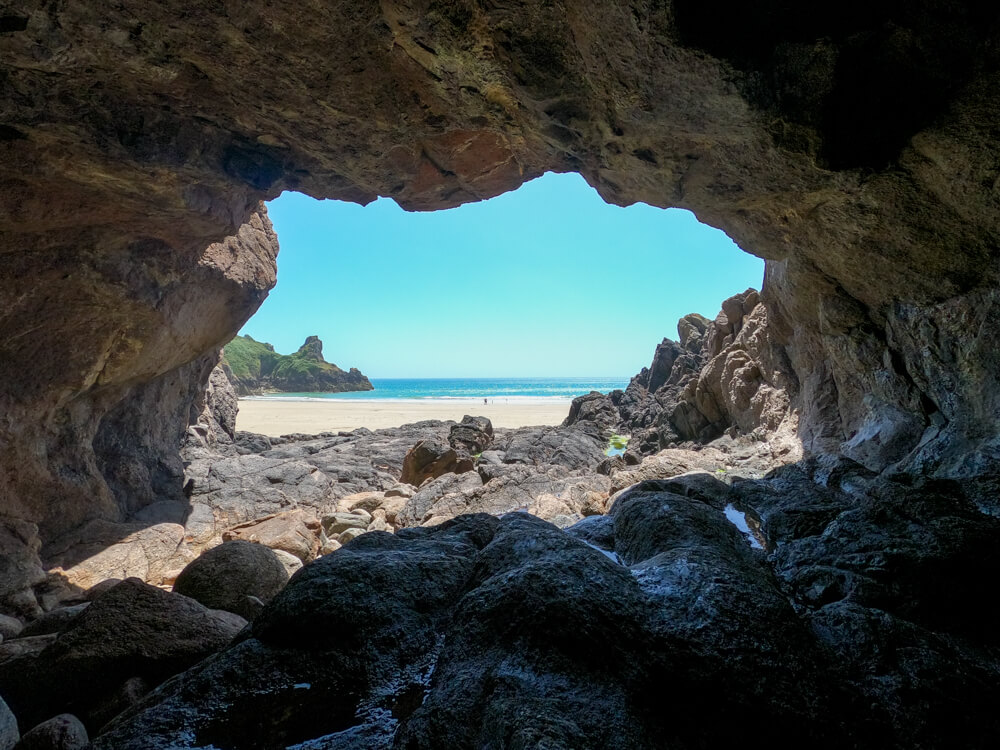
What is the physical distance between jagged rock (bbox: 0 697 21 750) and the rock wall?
576cm

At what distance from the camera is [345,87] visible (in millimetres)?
5750

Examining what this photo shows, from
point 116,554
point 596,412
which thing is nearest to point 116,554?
point 116,554

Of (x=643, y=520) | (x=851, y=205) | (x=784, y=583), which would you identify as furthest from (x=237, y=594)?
(x=851, y=205)

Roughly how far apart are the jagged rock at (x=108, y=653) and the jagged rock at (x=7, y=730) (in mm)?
565

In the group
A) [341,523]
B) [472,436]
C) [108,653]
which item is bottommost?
[341,523]

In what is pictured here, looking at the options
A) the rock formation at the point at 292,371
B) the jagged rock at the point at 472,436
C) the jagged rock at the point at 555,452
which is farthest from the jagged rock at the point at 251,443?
the rock formation at the point at 292,371

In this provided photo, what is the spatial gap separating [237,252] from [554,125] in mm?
9275

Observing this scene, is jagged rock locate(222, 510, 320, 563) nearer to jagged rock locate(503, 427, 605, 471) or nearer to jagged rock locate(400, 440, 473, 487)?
jagged rock locate(400, 440, 473, 487)

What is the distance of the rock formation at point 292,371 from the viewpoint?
8925 cm

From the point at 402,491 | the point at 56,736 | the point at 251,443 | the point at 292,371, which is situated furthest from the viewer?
the point at 292,371

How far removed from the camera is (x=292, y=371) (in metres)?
92.5

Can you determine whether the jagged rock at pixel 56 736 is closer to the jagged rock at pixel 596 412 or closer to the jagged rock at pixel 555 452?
the jagged rock at pixel 555 452

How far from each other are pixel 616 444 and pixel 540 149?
66.1 ft

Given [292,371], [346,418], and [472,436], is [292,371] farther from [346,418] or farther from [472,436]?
[472,436]
